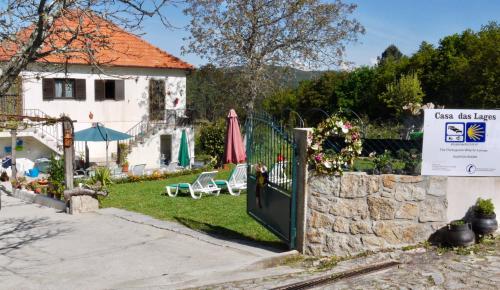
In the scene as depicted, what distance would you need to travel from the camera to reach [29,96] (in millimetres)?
25359

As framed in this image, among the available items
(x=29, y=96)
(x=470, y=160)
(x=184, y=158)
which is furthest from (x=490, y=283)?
(x=29, y=96)

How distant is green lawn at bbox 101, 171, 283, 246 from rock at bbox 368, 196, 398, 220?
166cm

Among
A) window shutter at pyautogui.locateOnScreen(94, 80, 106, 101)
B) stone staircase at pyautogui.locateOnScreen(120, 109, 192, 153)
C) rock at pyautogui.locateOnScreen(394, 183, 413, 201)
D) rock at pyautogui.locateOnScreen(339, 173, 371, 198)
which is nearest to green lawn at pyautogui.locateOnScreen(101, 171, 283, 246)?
rock at pyautogui.locateOnScreen(339, 173, 371, 198)

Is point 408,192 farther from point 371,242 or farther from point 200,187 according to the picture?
point 200,187

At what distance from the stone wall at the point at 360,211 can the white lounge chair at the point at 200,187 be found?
23.2ft

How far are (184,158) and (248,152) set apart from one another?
14.1 meters

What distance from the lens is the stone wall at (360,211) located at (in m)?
7.34

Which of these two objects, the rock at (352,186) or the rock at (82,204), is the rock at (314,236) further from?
the rock at (82,204)

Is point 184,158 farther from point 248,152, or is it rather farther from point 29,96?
point 248,152

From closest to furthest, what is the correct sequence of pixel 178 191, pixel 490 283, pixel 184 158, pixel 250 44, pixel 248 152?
pixel 490 283
pixel 248 152
pixel 178 191
pixel 184 158
pixel 250 44

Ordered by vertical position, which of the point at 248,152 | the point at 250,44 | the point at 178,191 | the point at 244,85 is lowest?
the point at 178,191

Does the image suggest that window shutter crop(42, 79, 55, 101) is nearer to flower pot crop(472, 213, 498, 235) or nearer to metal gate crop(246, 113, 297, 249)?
metal gate crop(246, 113, 297, 249)

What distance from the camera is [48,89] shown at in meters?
26.0

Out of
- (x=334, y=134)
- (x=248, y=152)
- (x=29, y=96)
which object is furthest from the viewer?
(x=29, y=96)
